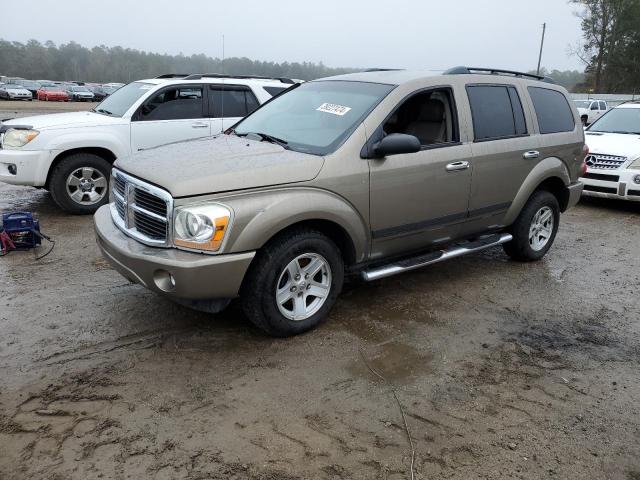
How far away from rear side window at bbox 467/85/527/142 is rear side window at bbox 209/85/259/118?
3.90 m

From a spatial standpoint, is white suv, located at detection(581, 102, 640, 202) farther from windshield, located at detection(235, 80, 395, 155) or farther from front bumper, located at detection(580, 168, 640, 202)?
windshield, located at detection(235, 80, 395, 155)

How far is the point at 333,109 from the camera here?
430 centimetres

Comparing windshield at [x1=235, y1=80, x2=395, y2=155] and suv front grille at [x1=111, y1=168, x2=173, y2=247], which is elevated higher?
windshield at [x1=235, y1=80, x2=395, y2=155]

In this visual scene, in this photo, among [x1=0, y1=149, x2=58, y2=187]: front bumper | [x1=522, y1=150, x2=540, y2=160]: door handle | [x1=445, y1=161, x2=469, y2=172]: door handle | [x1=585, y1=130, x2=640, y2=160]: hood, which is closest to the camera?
[x1=445, y1=161, x2=469, y2=172]: door handle

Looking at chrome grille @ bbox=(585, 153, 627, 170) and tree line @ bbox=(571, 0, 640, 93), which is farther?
tree line @ bbox=(571, 0, 640, 93)

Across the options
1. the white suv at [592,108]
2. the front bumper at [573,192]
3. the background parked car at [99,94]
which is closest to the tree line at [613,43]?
the white suv at [592,108]

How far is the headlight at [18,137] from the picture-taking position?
6.57 metres

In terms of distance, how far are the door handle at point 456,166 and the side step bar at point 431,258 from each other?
0.73m

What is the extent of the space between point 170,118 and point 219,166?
13.9ft

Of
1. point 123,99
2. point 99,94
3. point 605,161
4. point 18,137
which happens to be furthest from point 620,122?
point 99,94

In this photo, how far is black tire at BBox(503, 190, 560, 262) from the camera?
542 centimetres

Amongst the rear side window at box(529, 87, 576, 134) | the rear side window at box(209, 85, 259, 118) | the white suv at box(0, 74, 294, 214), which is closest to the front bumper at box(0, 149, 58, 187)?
the white suv at box(0, 74, 294, 214)

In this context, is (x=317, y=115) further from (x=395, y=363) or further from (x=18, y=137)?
(x=18, y=137)

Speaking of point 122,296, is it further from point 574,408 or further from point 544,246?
point 544,246
